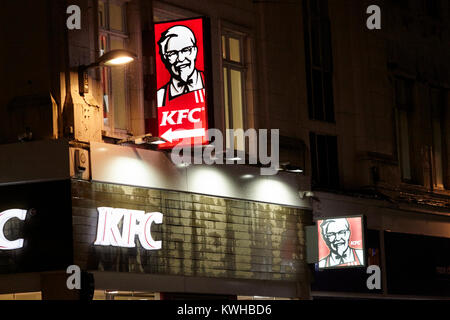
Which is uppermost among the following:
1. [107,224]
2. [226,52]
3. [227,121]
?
[226,52]

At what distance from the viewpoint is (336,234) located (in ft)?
81.6

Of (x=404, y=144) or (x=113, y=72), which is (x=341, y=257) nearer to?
(x=404, y=144)

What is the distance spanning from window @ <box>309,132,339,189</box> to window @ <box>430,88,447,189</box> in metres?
4.28

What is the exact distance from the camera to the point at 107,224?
1998 centimetres

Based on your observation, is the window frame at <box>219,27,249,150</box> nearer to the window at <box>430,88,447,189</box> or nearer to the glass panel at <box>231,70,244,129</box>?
the glass panel at <box>231,70,244,129</box>

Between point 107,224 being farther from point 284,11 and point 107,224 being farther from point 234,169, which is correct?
point 284,11

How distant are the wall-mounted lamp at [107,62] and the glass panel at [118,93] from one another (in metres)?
1.41

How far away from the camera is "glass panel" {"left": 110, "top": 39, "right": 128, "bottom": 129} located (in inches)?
848

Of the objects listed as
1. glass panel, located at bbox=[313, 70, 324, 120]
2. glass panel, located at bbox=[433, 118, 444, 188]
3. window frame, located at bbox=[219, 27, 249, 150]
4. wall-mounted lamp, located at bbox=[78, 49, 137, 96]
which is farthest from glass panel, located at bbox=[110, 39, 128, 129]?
glass panel, located at bbox=[433, 118, 444, 188]

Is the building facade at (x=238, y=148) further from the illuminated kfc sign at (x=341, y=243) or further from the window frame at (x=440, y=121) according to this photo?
the illuminated kfc sign at (x=341, y=243)

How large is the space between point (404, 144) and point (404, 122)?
62 centimetres

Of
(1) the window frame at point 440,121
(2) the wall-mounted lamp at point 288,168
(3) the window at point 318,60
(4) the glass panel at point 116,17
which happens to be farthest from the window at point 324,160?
(4) the glass panel at point 116,17
